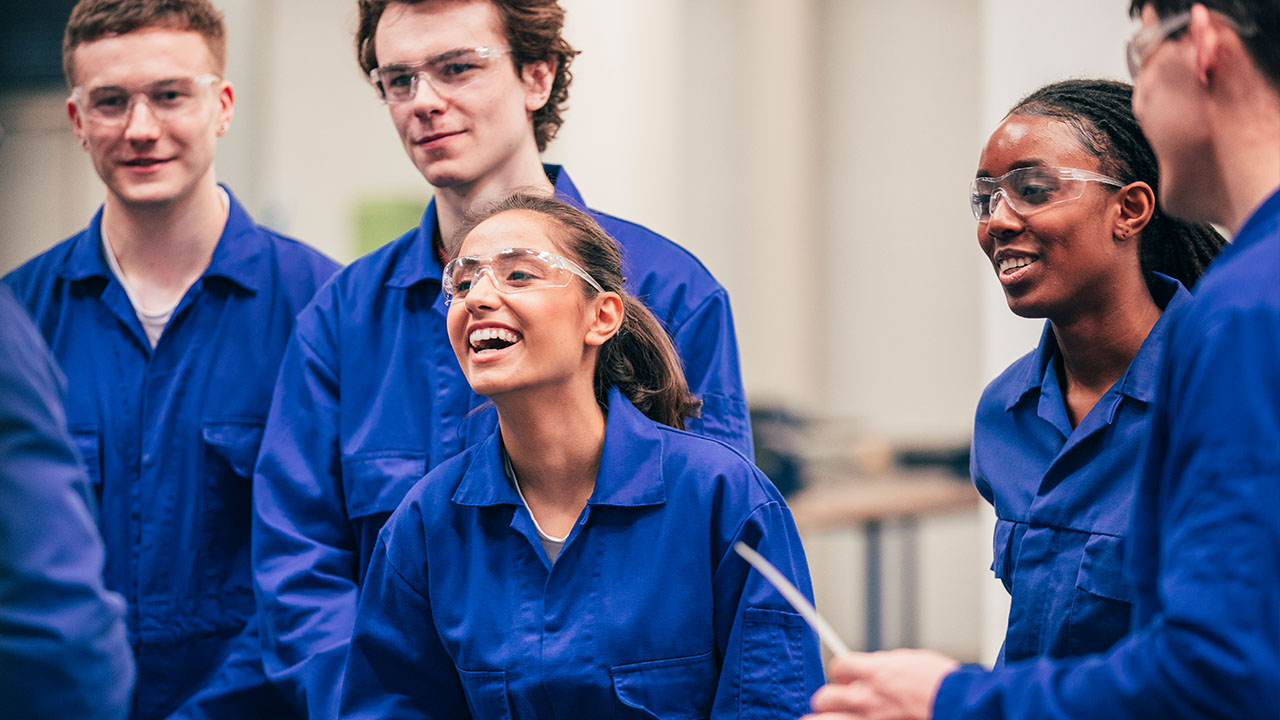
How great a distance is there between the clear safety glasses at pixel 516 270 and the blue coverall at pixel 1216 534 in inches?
37.4

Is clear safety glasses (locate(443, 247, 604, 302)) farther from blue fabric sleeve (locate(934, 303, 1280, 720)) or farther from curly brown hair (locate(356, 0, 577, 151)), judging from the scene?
blue fabric sleeve (locate(934, 303, 1280, 720))

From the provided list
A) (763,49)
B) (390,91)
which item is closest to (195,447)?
(390,91)

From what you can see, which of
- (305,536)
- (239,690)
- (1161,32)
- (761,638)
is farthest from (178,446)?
(1161,32)

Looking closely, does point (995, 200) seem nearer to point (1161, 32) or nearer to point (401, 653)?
point (1161, 32)

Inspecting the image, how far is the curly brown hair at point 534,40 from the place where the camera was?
2.29 metres

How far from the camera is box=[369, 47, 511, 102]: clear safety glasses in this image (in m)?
2.22

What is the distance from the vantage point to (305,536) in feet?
7.07

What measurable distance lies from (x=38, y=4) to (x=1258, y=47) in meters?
1.93

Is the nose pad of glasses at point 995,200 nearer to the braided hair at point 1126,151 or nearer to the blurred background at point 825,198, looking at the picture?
the braided hair at point 1126,151

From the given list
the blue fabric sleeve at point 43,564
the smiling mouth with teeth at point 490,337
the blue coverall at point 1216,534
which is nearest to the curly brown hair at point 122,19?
the smiling mouth with teeth at point 490,337

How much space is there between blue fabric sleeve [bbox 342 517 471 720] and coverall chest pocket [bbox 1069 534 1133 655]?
2.91 ft

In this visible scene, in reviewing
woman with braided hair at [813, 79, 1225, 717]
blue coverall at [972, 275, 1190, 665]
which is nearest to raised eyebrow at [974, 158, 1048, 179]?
woman with braided hair at [813, 79, 1225, 717]

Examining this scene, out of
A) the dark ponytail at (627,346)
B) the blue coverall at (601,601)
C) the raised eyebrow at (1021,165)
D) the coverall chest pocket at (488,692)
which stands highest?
the raised eyebrow at (1021,165)

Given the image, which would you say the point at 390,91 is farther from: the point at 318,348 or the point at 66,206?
the point at 66,206
